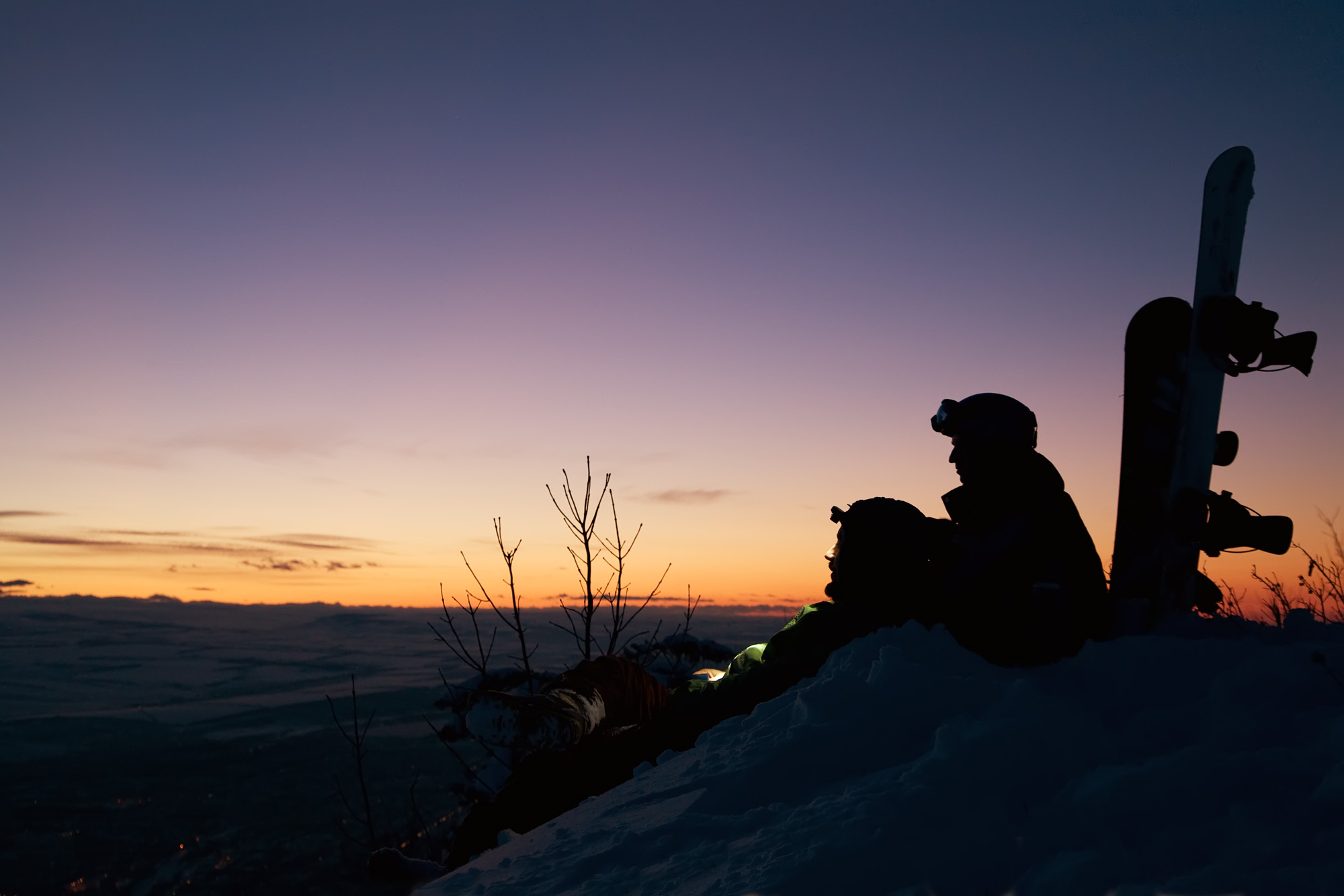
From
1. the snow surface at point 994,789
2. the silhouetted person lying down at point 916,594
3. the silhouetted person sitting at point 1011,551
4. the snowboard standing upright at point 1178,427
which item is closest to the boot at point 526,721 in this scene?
the silhouetted person lying down at point 916,594

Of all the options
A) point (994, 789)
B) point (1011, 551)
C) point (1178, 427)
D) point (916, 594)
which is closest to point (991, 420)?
point (1011, 551)

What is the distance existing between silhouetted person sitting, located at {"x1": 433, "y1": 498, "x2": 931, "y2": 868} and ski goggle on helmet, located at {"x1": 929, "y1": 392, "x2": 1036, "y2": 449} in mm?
536

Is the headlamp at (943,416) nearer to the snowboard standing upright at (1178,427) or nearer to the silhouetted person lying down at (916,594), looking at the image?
the silhouetted person lying down at (916,594)

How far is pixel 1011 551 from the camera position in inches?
130

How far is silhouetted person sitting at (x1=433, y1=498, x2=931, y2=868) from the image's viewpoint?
351cm

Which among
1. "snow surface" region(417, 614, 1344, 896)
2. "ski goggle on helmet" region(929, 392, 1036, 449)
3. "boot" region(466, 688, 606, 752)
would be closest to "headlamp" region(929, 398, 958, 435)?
"ski goggle on helmet" region(929, 392, 1036, 449)

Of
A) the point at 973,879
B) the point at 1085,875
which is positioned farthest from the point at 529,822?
the point at 1085,875

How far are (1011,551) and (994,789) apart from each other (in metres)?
1.66

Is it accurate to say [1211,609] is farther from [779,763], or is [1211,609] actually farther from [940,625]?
[779,763]

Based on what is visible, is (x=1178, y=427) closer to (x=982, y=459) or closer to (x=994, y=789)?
(x=982, y=459)

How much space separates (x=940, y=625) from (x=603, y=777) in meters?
1.87

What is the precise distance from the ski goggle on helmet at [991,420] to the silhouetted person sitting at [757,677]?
536mm

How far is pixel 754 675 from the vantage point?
3.59m

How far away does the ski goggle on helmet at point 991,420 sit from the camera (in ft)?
11.8
